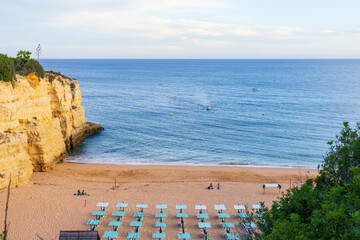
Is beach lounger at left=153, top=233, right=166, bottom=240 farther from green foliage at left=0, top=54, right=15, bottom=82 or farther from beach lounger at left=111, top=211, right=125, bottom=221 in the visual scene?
green foliage at left=0, top=54, right=15, bottom=82

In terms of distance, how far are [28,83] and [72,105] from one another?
12223mm

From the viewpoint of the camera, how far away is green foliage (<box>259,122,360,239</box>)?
793 cm

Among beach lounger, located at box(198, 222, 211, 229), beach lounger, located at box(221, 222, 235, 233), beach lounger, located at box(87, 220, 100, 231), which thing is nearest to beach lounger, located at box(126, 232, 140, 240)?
beach lounger, located at box(87, 220, 100, 231)

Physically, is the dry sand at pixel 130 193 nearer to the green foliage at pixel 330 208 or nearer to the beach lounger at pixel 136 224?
the beach lounger at pixel 136 224

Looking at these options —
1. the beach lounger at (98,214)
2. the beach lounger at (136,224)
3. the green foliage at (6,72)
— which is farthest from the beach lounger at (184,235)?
the green foliage at (6,72)

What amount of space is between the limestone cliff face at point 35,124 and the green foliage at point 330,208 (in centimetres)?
2065

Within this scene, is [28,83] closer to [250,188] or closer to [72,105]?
[72,105]

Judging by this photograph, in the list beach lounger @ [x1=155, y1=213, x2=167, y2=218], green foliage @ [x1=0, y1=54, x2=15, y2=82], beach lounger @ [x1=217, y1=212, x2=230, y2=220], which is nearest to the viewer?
beach lounger @ [x1=155, y1=213, x2=167, y2=218]

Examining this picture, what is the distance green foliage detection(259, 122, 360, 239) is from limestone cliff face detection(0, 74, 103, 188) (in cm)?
2065

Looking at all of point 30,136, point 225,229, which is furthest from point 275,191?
point 30,136

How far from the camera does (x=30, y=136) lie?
2792 centimetres

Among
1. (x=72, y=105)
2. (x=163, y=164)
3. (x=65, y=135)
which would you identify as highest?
(x=72, y=105)

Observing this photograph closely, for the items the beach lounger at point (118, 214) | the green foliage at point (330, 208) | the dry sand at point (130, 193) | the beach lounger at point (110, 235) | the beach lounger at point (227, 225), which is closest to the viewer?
the green foliage at point (330, 208)

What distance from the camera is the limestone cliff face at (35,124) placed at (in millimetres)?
24000
